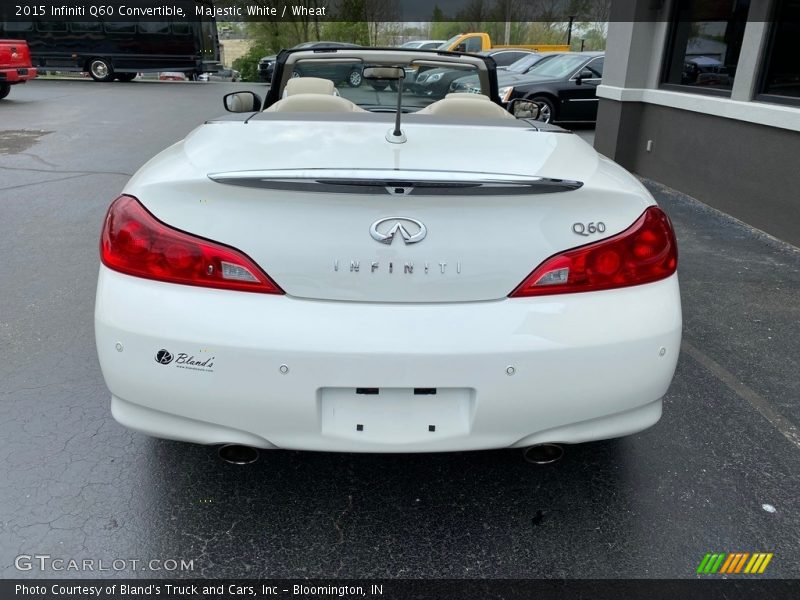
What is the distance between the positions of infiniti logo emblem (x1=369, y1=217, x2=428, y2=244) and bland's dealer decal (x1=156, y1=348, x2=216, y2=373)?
1.98 feet

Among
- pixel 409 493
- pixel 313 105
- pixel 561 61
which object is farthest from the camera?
pixel 561 61

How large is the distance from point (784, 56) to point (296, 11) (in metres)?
35.6

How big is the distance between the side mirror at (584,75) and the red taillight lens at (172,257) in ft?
39.7

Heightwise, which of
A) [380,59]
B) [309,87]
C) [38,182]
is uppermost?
[380,59]

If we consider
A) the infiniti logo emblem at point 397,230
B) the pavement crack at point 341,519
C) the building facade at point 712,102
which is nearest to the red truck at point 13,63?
the building facade at point 712,102

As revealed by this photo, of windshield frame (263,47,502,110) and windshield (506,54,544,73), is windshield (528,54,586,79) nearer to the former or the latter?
windshield (506,54,544,73)

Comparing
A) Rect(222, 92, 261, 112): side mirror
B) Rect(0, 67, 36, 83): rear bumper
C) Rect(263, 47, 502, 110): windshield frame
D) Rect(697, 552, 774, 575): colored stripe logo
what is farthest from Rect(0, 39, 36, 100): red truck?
Rect(697, 552, 774, 575): colored stripe logo

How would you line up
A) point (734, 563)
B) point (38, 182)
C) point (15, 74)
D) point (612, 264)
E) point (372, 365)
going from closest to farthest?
point (372, 365) → point (612, 264) → point (734, 563) → point (38, 182) → point (15, 74)

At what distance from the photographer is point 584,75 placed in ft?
41.6

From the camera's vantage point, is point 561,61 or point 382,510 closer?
point 382,510

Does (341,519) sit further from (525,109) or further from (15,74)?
(15,74)

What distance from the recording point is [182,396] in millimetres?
1951

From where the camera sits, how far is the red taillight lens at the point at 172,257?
1.92 meters

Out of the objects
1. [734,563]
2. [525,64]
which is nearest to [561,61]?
[525,64]
